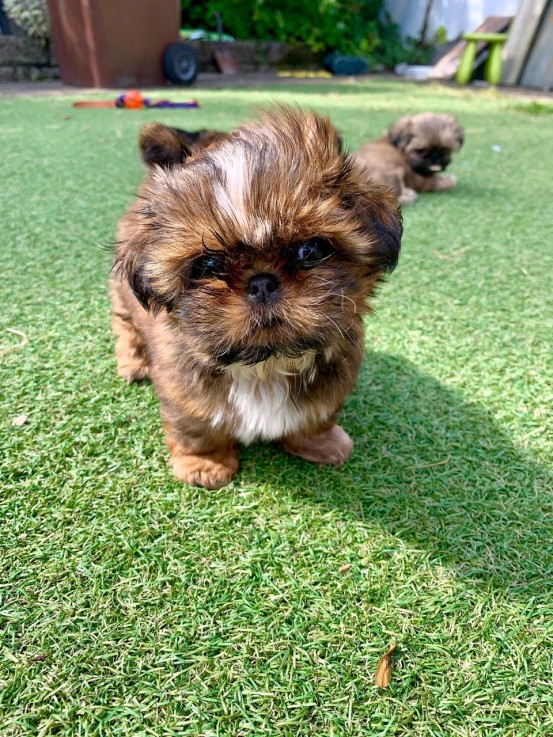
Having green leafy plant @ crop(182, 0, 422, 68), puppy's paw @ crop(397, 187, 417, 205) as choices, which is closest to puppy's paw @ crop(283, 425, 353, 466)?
puppy's paw @ crop(397, 187, 417, 205)

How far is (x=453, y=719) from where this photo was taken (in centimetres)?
120

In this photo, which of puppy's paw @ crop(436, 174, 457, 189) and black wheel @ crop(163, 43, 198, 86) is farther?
black wheel @ crop(163, 43, 198, 86)

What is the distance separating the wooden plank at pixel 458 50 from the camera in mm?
11703

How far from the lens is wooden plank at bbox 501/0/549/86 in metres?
10.3

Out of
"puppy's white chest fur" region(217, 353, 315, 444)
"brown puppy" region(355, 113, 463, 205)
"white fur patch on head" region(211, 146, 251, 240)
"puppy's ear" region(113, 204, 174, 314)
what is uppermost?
"white fur patch on head" region(211, 146, 251, 240)

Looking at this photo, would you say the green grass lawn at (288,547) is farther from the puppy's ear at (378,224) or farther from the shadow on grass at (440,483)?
the puppy's ear at (378,224)

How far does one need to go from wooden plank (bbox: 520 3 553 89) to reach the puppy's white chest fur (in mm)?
11800

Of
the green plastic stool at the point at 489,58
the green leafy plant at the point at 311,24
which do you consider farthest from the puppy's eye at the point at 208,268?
the green leafy plant at the point at 311,24

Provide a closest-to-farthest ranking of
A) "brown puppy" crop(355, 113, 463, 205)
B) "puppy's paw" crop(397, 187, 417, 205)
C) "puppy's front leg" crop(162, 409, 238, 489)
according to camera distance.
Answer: "puppy's front leg" crop(162, 409, 238, 489)
"puppy's paw" crop(397, 187, 417, 205)
"brown puppy" crop(355, 113, 463, 205)

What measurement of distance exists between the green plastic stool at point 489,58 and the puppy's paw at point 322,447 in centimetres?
1222

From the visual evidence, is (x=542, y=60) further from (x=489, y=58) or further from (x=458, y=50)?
(x=458, y=50)

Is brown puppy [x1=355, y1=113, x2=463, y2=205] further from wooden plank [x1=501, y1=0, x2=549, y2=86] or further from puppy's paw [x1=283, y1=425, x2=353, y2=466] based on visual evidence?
wooden plank [x1=501, y1=0, x2=549, y2=86]

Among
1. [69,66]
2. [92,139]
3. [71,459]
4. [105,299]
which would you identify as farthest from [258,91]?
[71,459]

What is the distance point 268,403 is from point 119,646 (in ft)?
2.51
